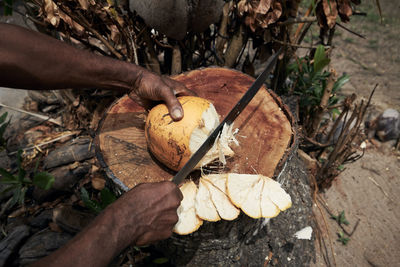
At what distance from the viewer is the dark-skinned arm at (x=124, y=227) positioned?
38.9 inches

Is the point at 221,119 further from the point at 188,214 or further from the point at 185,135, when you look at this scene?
the point at 188,214

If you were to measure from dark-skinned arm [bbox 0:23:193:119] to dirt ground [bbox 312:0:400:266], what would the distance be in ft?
6.70

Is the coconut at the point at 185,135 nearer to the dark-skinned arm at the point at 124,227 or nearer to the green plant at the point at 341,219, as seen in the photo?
the dark-skinned arm at the point at 124,227

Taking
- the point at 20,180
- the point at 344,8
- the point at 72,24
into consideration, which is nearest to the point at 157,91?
the point at 72,24

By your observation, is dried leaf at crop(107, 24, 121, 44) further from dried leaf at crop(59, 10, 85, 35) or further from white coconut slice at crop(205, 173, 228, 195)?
white coconut slice at crop(205, 173, 228, 195)

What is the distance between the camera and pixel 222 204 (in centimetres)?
141

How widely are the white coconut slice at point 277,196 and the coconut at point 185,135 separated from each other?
276 millimetres

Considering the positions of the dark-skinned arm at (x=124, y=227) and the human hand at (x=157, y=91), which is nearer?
the dark-skinned arm at (x=124, y=227)

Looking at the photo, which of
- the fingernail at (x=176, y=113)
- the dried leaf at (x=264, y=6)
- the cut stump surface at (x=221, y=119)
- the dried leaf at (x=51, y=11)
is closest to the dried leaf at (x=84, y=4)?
the dried leaf at (x=51, y=11)

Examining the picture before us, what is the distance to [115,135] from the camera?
1671 millimetres

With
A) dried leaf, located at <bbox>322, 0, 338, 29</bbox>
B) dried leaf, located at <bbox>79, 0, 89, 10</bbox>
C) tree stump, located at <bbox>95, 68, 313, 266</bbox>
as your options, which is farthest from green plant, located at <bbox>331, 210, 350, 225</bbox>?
dried leaf, located at <bbox>79, 0, 89, 10</bbox>

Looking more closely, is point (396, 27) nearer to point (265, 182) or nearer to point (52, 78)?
point (265, 182)

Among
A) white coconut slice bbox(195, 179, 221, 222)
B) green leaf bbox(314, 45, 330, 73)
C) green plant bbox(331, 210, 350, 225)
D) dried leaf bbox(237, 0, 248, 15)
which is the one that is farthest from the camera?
green plant bbox(331, 210, 350, 225)

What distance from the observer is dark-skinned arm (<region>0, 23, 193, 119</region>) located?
4.17 feet
